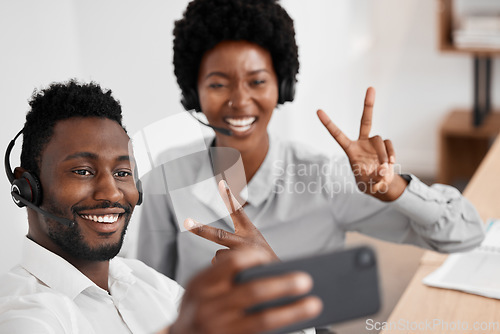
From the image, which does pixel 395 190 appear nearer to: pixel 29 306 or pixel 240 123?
pixel 240 123

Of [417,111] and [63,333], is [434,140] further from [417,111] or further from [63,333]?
[63,333]

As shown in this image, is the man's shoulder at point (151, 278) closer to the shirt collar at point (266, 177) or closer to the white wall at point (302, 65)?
the white wall at point (302, 65)

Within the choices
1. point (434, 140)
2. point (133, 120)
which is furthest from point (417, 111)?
point (133, 120)

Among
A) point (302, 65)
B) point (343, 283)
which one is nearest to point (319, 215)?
point (343, 283)

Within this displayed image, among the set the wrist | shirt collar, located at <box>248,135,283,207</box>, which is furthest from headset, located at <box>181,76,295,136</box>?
the wrist

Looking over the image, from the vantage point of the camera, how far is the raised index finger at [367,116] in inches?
35.7

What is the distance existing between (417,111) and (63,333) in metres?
2.61

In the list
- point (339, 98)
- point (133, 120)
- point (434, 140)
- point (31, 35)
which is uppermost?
point (31, 35)

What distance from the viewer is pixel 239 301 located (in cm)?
39

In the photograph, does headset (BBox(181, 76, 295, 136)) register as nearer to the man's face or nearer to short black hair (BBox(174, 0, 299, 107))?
short black hair (BBox(174, 0, 299, 107))

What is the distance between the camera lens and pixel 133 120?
0.73 metres

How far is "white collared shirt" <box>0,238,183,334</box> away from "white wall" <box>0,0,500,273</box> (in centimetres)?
8

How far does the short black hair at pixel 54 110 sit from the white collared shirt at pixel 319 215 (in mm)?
374

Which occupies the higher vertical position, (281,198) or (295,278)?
(295,278)
